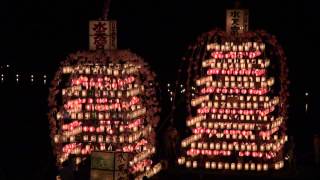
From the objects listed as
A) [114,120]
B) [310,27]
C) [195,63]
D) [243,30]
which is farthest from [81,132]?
[310,27]

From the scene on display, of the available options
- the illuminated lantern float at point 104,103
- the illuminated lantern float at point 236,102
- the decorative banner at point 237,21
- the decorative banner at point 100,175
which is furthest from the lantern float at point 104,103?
the decorative banner at point 100,175

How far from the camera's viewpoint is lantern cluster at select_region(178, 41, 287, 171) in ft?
66.8

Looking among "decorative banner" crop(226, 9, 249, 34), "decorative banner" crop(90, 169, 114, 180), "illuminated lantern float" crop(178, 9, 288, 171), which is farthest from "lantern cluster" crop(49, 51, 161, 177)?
"decorative banner" crop(90, 169, 114, 180)

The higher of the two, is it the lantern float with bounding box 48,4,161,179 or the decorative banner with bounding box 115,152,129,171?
the lantern float with bounding box 48,4,161,179

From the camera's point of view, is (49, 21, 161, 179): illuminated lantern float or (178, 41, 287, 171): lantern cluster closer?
(49, 21, 161, 179): illuminated lantern float

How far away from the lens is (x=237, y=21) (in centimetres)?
2059

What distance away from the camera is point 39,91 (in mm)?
46531

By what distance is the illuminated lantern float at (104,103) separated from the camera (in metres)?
18.8

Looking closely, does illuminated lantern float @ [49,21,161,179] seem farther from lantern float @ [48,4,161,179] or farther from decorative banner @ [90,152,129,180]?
decorative banner @ [90,152,129,180]

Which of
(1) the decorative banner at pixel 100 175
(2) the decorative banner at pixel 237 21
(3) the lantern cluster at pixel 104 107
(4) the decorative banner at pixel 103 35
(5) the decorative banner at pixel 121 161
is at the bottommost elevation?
(1) the decorative banner at pixel 100 175

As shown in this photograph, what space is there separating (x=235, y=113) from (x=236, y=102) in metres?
0.30

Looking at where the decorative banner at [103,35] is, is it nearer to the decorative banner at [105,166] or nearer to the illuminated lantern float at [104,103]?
the illuminated lantern float at [104,103]

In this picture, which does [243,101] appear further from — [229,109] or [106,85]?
[106,85]

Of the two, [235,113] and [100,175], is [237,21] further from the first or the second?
[100,175]
